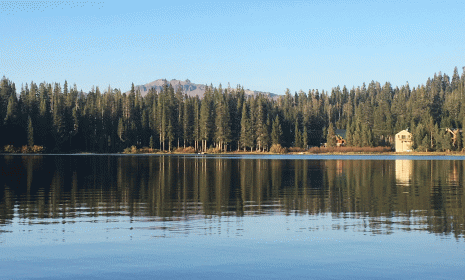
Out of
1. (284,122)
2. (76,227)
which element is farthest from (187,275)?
(284,122)

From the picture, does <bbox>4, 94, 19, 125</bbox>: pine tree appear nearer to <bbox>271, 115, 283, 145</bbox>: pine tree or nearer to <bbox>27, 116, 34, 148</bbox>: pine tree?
<bbox>27, 116, 34, 148</bbox>: pine tree

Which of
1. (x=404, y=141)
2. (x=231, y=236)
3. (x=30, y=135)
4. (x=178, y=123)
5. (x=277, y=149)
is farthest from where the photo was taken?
(x=178, y=123)

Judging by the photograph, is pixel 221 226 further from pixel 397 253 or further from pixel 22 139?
pixel 22 139

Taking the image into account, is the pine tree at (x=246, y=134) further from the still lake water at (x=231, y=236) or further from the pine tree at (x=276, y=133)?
the still lake water at (x=231, y=236)

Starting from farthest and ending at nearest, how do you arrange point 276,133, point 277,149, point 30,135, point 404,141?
point 276,133
point 277,149
point 404,141
point 30,135

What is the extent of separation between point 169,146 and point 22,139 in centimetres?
4076

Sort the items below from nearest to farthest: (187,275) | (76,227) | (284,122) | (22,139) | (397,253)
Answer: (187,275), (397,253), (76,227), (22,139), (284,122)

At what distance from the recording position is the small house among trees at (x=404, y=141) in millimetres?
131375

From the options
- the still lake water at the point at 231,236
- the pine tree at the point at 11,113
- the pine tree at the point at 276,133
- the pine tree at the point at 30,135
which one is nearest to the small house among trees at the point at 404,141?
the pine tree at the point at 276,133

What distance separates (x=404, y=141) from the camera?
132375 millimetres

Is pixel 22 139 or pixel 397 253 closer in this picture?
pixel 397 253

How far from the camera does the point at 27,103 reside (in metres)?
145

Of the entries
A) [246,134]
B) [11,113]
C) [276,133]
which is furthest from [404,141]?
[11,113]

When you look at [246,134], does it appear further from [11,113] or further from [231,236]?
[231,236]
